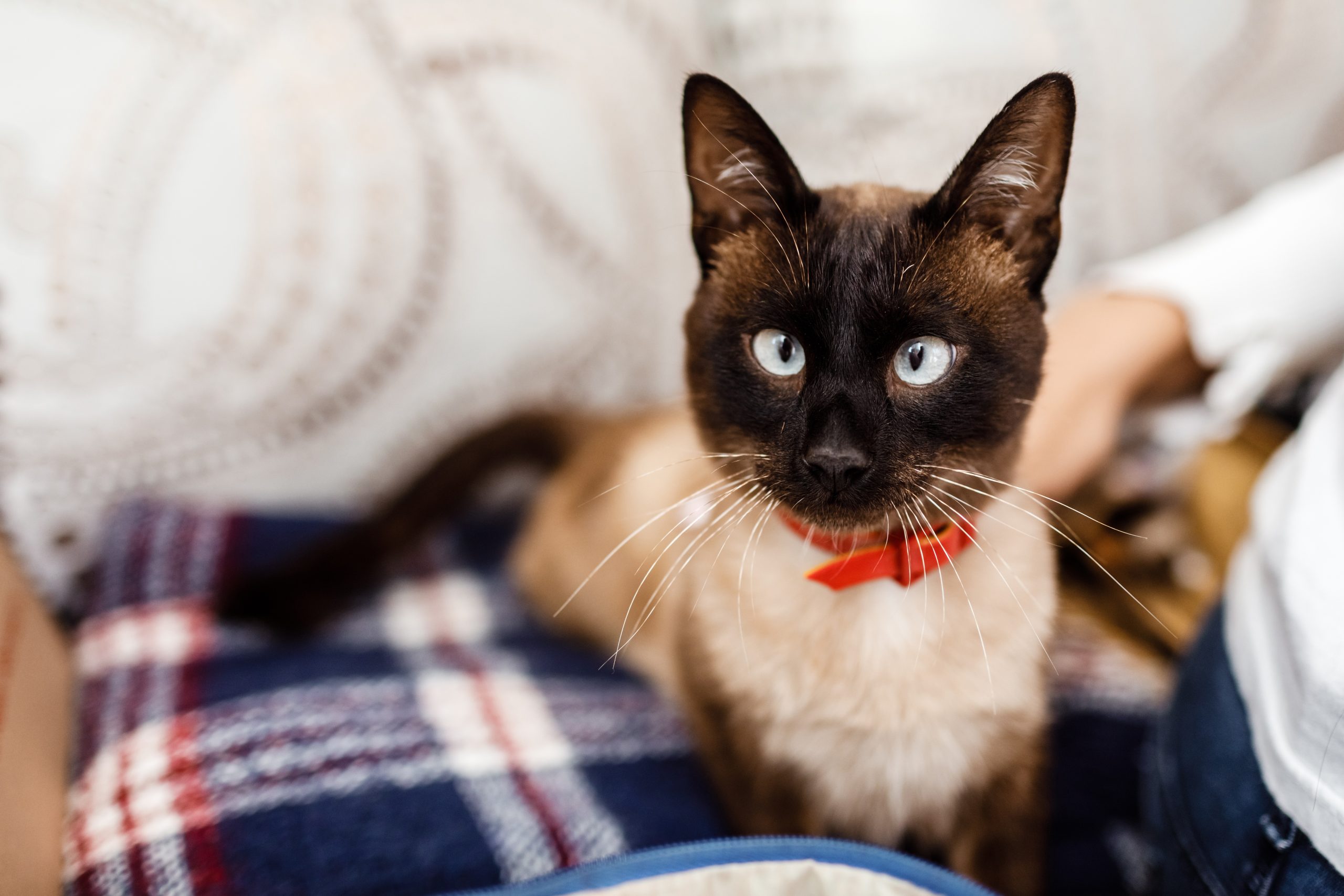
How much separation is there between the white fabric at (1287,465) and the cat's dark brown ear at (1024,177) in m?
0.32

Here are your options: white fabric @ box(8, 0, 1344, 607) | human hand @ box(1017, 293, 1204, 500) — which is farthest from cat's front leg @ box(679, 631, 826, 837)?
white fabric @ box(8, 0, 1344, 607)

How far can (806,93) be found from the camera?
111 cm

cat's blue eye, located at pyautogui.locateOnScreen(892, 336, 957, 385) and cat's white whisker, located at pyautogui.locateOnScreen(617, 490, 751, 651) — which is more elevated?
cat's blue eye, located at pyautogui.locateOnScreen(892, 336, 957, 385)

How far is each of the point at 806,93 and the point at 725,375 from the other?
61 cm

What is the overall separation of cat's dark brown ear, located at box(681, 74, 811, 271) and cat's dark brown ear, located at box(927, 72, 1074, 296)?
106 millimetres

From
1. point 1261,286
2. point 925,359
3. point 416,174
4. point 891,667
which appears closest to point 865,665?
point 891,667

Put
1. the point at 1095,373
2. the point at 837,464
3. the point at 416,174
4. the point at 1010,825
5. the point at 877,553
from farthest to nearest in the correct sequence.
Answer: the point at 416,174 < the point at 1095,373 < the point at 1010,825 < the point at 877,553 < the point at 837,464

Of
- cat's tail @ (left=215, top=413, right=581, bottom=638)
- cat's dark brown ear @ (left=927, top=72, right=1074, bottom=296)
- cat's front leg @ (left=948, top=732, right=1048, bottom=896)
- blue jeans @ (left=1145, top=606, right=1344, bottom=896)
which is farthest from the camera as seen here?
cat's tail @ (left=215, top=413, right=581, bottom=638)

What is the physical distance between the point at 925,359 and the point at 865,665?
26 centimetres

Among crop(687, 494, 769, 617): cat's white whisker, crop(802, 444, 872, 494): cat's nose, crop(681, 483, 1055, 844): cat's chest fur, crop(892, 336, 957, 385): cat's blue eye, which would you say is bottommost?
crop(681, 483, 1055, 844): cat's chest fur

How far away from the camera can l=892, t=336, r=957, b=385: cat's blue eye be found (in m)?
0.61

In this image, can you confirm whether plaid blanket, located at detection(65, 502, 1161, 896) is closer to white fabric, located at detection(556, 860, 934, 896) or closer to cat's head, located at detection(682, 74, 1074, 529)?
white fabric, located at detection(556, 860, 934, 896)

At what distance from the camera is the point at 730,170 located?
0.65m

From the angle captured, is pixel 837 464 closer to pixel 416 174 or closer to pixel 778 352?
pixel 778 352
